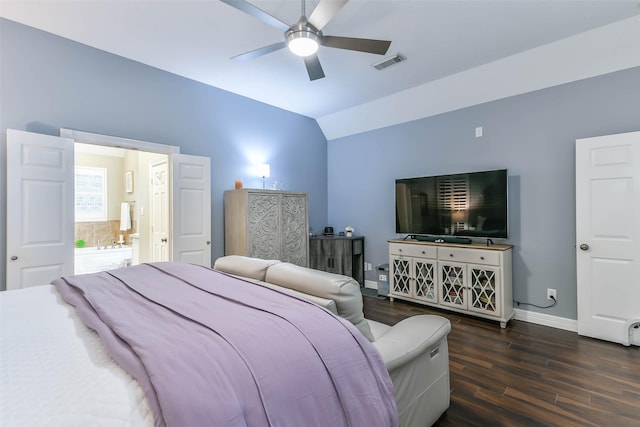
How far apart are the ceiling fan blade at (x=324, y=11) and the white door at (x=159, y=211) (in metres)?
2.60

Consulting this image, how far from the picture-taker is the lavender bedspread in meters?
0.80

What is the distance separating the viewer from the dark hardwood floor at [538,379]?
181 centimetres

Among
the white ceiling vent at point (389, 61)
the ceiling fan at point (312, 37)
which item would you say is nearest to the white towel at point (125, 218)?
the ceiling fan at point (312, 37)

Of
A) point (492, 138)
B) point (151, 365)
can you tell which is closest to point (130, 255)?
point (151, 365)

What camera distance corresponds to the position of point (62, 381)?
0.83 metres

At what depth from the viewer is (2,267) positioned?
2.62 meters

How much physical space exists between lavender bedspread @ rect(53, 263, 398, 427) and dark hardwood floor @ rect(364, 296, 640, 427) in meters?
1.06

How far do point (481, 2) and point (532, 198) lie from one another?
83.9 inches

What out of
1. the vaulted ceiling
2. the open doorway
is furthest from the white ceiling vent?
the open doorway

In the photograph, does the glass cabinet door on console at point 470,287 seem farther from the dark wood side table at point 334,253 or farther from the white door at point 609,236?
the dark wood side table at point 334,253

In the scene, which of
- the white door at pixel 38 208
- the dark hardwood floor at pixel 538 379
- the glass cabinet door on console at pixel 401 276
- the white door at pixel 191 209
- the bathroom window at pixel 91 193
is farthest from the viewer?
the bathroom window at pixel 91 193

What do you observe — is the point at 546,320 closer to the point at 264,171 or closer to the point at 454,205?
the point at 454,205

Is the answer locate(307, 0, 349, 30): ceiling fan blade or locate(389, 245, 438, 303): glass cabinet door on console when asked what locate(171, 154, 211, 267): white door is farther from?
locate(389, 245, 438, 303): glass cabinet door on console

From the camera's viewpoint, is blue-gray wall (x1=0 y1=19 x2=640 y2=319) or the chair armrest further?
blue-gray wall (x1=0 y1=19 x2=640 y2=319)
